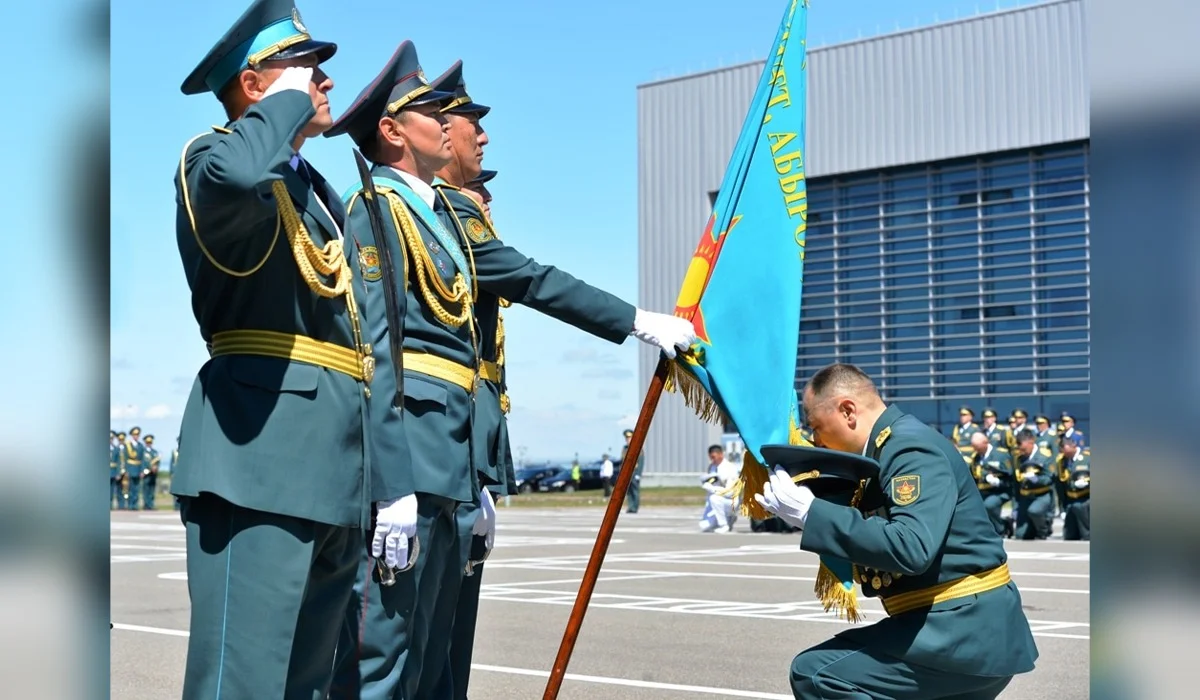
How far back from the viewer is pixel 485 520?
5070mm

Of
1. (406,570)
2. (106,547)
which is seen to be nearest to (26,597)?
(106,547)

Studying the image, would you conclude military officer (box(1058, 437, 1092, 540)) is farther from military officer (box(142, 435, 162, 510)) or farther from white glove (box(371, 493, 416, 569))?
military officer (box(142, 435, 162, 510))

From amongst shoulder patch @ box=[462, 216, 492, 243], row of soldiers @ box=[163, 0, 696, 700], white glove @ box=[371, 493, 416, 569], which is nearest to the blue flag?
shoulder patch @ box=[462, 216, 492, 243]

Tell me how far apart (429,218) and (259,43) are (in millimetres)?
1196

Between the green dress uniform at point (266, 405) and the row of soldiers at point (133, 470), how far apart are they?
35.2 metres

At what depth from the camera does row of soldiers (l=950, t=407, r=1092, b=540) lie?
67.8ft

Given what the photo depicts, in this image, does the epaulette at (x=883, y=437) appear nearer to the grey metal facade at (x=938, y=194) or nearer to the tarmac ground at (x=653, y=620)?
the tarmac ground at (x=653, y=620)

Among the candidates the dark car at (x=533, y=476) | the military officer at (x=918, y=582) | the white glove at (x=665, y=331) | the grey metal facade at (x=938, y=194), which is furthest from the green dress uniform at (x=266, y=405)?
the dark car at (x=533, y=476)

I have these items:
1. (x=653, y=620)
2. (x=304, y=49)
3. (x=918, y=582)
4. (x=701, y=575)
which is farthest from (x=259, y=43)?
(x=701, y=575)

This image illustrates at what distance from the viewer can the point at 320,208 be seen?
12.5ft

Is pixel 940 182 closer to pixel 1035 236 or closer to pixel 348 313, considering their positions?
pixel 1035 236

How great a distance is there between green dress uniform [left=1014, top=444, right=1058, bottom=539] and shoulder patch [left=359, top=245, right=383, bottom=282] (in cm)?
1779

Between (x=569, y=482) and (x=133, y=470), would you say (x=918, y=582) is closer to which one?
(x=133, y=470)

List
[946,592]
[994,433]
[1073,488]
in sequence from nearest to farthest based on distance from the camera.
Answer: [946,592], [1073,488], [994,433]
